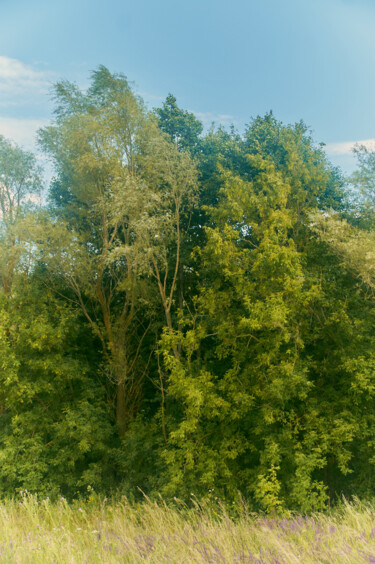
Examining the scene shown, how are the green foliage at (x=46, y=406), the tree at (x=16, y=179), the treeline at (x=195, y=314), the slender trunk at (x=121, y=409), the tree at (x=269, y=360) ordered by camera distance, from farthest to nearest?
the tree at (x=16, y=179) < the slender trunk at (x=121, y=409) < the green foliage at (x=46, y=406) < the treeline at (x=195, y=314) < the tree at (x=269, y=360)

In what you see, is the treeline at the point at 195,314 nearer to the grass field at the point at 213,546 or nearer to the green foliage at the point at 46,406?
the green foliage at the point at 46,406

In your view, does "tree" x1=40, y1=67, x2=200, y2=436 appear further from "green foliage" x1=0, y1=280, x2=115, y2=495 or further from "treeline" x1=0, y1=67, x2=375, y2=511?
"green foliage" x1=0, y1=280, x2=115, y2=495

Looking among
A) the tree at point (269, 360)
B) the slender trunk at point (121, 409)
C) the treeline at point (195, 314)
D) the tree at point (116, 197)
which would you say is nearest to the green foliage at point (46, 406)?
the treeline at point (195, 314)

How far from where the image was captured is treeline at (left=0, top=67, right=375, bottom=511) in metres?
13.9

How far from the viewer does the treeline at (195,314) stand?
13945 millimetres

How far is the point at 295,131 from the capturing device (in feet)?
62.2

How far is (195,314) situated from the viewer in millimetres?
17688

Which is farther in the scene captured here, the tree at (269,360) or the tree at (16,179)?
the tree at (16,179)

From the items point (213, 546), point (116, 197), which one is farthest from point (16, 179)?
point (213, 546)

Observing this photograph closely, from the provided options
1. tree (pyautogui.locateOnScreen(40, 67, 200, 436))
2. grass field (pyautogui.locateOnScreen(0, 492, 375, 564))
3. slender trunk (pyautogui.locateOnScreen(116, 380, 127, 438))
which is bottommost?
slender trunk (pyautogui.locateOnScreen(116, 380, 127, 438))

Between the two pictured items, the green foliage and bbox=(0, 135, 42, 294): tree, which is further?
bbox=(0, 135, 42, 294): tree

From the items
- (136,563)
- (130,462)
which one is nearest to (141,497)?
(130,462)

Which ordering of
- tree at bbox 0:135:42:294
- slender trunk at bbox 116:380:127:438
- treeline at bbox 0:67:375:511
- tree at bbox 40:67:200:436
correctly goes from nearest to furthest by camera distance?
1. treeline at bbox 0:67:375:511
2. tree at bbox 40:67:200:436
3. slender trunk at bbox 116:380:127:438
4. tree at bbox 0:135:42:294

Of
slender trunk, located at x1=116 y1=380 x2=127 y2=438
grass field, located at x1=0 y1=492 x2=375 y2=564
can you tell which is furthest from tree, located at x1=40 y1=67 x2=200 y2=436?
grass field, located at x1=0 y1=492 x2=375 y2=564
